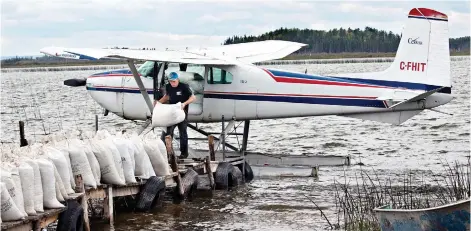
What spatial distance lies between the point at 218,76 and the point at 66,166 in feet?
22.0

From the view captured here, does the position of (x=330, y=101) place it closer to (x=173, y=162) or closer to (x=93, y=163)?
(x=173, y=162)

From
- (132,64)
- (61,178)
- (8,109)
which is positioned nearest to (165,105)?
(132,64)

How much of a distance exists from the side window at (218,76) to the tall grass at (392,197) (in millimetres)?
2899

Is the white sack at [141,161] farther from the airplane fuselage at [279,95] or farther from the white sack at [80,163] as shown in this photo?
the airplane fuselage at [279,95]

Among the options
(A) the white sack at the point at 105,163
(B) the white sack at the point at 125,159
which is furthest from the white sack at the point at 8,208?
(B) the white sack at the point at 125,159

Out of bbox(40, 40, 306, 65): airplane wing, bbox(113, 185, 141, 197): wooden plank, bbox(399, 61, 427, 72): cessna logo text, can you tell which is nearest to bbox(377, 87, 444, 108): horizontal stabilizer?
bbox(399, 61, 427, 72): cessna logo text

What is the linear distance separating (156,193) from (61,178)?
2.50m

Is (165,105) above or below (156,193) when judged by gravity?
above

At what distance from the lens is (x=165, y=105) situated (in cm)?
1538

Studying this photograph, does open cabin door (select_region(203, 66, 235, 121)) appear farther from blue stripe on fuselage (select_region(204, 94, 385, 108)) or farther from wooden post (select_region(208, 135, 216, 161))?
wooden post (select_region(208, 135, 216, 161))

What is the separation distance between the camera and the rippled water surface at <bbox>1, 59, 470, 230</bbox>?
12.5 m

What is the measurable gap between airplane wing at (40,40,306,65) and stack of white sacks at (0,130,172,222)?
3176 mm

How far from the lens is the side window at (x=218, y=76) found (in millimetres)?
17000

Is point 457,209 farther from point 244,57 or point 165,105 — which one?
point 244,57
